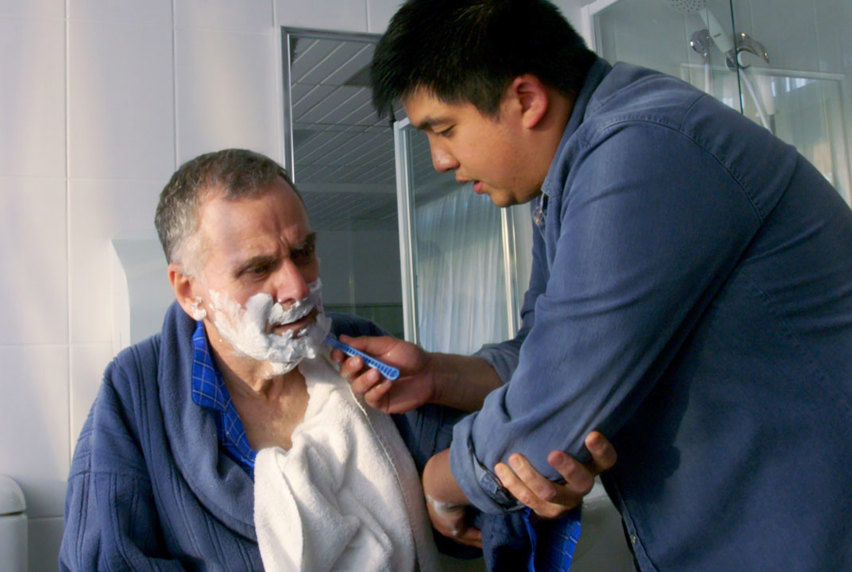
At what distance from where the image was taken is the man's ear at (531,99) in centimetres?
106

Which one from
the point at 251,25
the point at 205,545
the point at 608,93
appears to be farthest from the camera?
the point at 251,25

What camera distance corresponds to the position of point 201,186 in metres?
1.23

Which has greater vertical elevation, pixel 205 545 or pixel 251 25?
pixel 251 25

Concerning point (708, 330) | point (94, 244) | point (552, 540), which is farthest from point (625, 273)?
point (94, 244)

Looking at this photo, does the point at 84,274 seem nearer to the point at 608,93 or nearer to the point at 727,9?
the point at 608,93

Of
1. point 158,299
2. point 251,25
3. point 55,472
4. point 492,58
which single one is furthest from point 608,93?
point 55,472

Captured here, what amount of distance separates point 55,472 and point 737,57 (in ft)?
6.30

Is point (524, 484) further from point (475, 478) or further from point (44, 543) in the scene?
point (44, 543)

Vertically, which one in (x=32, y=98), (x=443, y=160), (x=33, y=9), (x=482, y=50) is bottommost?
(x=443, y=160)

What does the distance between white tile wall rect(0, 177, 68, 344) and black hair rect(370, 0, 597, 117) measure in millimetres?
1082

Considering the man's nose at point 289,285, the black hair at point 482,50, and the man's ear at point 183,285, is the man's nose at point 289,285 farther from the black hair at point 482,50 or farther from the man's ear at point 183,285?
the black hair at point 482,50

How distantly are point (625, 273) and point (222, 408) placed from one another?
0.66 metres

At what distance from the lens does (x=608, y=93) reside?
3.32 feet

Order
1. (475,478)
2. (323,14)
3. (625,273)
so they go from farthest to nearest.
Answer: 1. (323,14)
2. (475,478)
3. (625,273)
